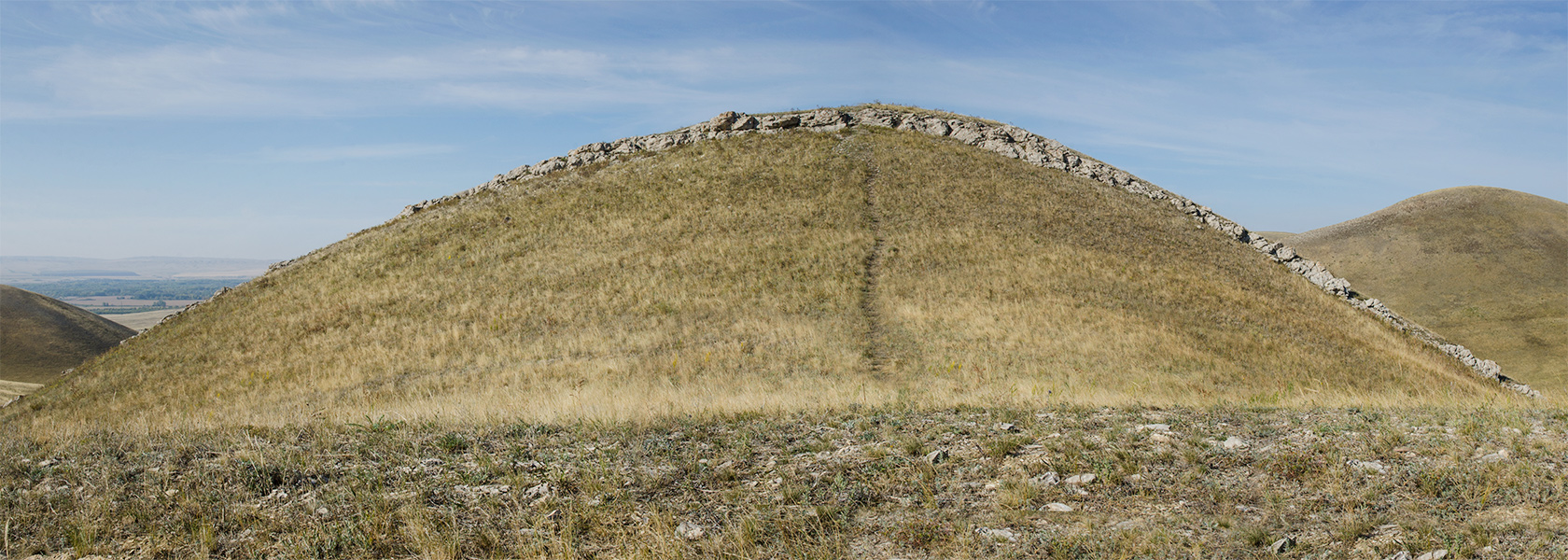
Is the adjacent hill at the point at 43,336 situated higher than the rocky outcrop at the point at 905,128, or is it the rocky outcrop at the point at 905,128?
the rocky outcrop at the point at 905,128

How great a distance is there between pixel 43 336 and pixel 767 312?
9649cm

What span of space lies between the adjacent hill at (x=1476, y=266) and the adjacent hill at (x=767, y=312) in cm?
2718

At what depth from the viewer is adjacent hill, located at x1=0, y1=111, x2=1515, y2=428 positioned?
19.2 m

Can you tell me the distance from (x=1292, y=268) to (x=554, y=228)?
3951cm

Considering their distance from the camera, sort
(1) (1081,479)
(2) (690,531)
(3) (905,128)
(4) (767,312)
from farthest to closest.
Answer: (3) (905,128), (4) (767,312), (1) (1081,479), (2) (690,531)

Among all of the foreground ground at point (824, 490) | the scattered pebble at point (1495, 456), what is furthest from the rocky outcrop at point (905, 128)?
the scattered pebble at point (1495, 456)

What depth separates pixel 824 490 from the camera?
6.81m

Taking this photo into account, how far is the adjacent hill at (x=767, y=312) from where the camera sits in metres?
19.2

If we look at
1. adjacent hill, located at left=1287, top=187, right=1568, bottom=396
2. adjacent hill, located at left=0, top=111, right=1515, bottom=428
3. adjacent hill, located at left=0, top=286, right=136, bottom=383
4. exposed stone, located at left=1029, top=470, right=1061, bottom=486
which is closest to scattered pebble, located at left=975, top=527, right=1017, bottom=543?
exposed stone, located at left=1029, top=470, right=1061, bottom=486

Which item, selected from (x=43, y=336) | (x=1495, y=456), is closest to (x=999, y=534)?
(x=1495, y=456)

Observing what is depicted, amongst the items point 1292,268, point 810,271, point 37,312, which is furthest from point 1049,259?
point 37,312

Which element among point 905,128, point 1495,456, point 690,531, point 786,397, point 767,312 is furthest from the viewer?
point 905,128

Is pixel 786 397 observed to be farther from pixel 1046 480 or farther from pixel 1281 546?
pixel 1281 546

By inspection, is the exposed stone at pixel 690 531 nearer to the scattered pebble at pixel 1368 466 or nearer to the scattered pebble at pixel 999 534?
the scattered pebble at pixel 999 534
